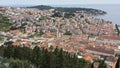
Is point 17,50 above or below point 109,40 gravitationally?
above

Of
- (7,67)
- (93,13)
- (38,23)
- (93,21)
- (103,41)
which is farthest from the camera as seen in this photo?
(93,13)

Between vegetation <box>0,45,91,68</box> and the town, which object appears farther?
the town

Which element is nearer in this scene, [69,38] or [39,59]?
[39,59]

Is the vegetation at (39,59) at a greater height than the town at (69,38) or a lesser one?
greater

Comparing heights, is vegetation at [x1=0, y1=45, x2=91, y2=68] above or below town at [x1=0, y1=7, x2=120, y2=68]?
above

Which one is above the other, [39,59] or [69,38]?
[39,59]

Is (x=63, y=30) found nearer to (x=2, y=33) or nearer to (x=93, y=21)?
(x=2, y=33)

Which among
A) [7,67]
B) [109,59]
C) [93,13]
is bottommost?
[93,13]

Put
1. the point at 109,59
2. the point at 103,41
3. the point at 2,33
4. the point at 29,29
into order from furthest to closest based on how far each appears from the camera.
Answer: the point at 29,29, the point at 2,33, the point at 103,41, the point at 109,59

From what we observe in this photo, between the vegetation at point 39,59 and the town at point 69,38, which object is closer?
the vegetation at point 39,59

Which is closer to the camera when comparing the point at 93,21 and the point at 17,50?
the point at 17,50

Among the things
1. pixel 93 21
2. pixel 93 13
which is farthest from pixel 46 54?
pixel 93 13
